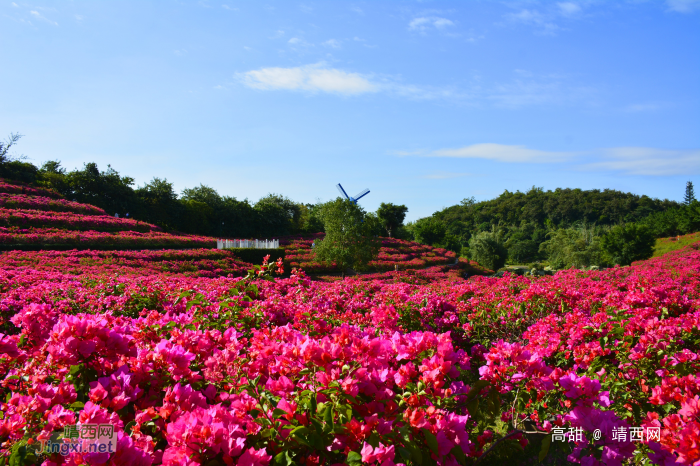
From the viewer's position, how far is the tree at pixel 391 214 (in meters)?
36.4

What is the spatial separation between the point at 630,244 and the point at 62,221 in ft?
97.9

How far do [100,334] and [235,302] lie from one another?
1.52m

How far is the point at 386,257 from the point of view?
22.8m

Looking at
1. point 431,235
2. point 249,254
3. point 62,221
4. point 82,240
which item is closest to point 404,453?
point 249,254

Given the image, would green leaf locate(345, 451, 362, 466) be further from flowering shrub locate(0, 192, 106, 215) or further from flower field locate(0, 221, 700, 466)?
flowering shrub locate(0, 192, 106, 215)

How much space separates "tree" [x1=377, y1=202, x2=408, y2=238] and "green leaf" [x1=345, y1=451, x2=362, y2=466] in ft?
116

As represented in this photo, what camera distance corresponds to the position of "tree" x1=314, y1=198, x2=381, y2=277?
55.3 feet

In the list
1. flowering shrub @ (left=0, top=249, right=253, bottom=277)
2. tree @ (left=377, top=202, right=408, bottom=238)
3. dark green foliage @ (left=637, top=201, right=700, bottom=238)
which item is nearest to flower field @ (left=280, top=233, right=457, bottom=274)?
flowering shrub @ (left=0, top=249, right=253, bottom=277)

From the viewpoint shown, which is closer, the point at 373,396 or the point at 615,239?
the point at 373,396

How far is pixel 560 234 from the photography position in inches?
1298

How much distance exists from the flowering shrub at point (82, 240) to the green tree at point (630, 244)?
2439 cm

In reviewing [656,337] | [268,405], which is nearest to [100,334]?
[268,405]

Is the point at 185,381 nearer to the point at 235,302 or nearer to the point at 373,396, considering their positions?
the point at 373,396

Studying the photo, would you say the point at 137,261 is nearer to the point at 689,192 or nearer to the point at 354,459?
the point at 354,459
